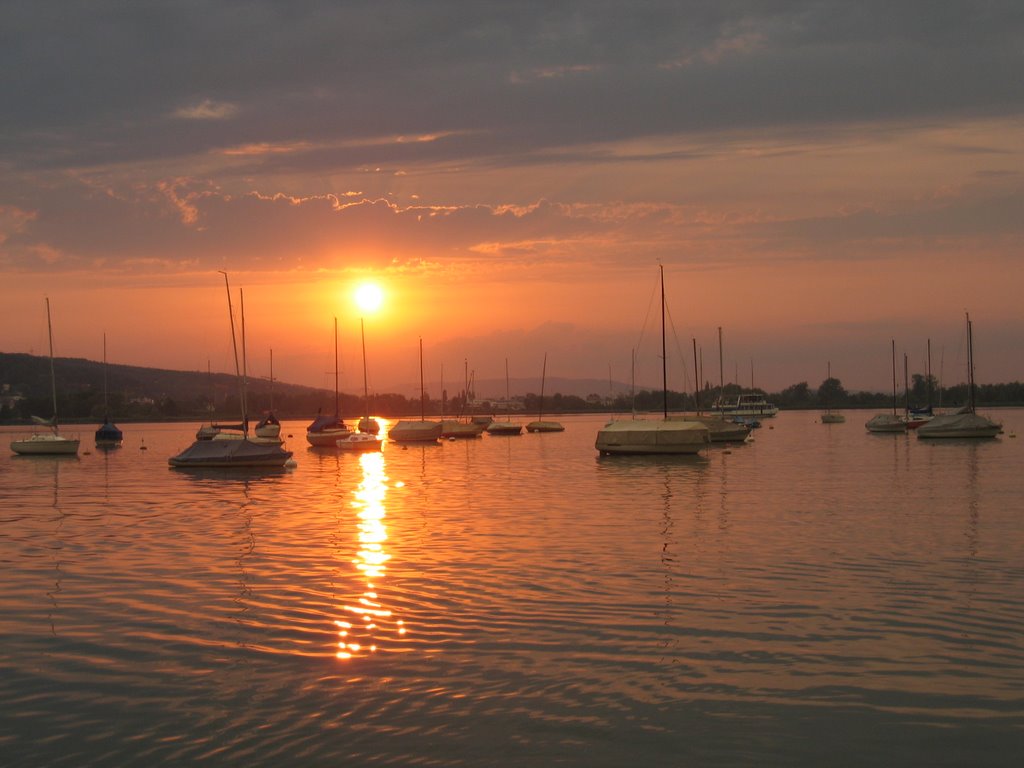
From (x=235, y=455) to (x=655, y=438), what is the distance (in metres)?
26.4

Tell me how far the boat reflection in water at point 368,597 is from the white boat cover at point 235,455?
2046 cm

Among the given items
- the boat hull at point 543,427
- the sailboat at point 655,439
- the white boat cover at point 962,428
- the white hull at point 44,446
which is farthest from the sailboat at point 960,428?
the white hull at point 44,446

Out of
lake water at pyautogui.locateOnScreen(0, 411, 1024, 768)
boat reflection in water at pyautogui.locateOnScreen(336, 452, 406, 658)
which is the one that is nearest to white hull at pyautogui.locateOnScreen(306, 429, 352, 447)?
boat reflection in water at pyautogui.locateOnScreen(336, 452, 406, 658)

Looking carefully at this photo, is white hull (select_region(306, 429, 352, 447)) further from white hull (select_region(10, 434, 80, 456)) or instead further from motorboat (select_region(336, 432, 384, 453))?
white hull (select_region(10, 434, 80, 456))

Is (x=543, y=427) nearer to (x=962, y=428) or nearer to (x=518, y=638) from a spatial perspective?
(x=962, y=428)

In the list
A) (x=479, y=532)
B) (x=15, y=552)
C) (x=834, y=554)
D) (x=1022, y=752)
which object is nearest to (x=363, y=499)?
(x=479, y=532)

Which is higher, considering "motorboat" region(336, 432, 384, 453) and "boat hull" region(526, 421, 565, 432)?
"motorboat" region(336, 432, 384, 453)

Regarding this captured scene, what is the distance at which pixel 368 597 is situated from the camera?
59.5 ft

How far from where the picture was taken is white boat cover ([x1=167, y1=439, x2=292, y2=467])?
59.4 meters

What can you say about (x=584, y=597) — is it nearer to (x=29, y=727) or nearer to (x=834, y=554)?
(x=834, y=554)

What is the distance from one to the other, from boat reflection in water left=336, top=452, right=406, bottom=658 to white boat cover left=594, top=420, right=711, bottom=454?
28.9 m

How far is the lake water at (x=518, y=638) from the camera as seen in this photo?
10.5 m

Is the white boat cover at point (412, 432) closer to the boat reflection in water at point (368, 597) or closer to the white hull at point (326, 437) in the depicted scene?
the white hull at point (326, 437)

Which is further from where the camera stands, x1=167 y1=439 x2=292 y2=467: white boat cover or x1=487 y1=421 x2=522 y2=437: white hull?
x1=487 y1=421 x2=522 y2=437: white hull
